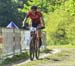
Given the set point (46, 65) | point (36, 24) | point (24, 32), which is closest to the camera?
point (46, 65)

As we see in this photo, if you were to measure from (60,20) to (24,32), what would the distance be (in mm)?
24289

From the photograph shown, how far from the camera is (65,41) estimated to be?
43.4m

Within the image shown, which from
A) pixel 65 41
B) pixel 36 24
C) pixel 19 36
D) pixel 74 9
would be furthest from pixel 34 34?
pixel 65 41

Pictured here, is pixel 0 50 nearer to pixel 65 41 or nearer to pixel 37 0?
pixel 65 41

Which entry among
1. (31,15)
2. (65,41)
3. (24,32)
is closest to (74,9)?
(24,32)

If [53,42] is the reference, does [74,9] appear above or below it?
above

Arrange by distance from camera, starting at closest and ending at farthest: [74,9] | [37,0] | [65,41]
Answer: [74,9], [65,41], [37,0]

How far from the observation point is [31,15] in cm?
1466

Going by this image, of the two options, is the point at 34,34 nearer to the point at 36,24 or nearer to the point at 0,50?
the point at 36,24

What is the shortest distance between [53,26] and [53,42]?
1658 millimetres

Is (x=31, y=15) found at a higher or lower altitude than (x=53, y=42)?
higher

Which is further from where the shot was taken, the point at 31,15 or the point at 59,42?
the point at 59,42

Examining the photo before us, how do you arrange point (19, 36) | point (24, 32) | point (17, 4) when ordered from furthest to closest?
point (17, 4) → point (24, 32) → point (19, 36)

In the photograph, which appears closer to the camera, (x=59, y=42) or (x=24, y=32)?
(x=24, y=32)
